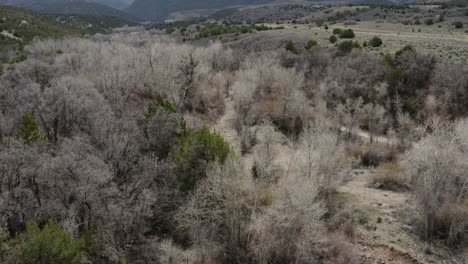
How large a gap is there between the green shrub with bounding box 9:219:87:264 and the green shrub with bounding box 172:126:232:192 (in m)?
7.86

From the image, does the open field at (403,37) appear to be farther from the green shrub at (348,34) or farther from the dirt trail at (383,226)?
the dirt trail at (383,226)

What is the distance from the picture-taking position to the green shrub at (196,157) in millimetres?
19234

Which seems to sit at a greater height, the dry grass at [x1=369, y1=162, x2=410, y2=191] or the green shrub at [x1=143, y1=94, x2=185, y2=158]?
the green shrub at [x1=143, y1=94, x2=185, y2=158]

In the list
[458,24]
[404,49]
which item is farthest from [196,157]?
[458,24]

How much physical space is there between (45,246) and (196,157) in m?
9.49

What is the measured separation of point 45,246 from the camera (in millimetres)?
11391

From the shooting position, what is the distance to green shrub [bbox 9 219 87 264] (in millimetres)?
11180

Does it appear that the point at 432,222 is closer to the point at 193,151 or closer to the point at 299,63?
the point at 193,151

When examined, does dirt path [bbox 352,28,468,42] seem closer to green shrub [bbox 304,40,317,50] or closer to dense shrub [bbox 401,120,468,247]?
green shrub [bbox 304,40,317,50]

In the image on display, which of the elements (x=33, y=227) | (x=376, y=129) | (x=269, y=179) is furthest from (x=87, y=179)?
(x=376, y=129)

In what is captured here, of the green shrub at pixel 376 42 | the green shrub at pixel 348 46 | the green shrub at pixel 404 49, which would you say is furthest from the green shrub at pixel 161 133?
the green shrub at pixel 376 42

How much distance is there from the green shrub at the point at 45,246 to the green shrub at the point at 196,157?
7861mm

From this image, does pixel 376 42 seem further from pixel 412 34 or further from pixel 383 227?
pixel 383 227

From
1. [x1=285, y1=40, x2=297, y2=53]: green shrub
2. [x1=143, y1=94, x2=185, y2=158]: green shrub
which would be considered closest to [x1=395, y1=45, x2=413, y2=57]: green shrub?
[x1=285, y1=40, x2=297, y2=53]: green shrub
